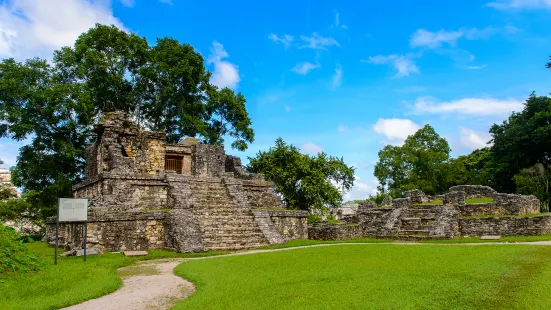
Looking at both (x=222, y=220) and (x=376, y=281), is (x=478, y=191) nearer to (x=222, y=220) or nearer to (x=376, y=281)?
(x=222, y=220)

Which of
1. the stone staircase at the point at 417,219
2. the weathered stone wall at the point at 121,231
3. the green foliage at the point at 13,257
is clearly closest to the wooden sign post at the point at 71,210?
the green foliage at the point at 13,257

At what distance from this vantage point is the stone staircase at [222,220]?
50.2ft

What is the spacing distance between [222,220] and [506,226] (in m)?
12.7

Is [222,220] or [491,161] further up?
[491,161]

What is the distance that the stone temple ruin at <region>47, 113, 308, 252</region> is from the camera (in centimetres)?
1469

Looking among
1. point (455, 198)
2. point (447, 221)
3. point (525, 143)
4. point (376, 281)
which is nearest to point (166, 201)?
point (376, 281)

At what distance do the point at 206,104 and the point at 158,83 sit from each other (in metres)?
4.33

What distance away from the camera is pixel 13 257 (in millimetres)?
9969

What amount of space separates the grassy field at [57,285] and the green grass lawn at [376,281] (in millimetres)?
1758

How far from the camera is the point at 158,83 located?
3228 centimetres

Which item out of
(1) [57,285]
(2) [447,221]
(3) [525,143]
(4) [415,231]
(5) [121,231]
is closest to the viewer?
(1) [57,285]

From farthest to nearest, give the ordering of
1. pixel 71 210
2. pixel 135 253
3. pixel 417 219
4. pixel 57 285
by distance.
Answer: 1. pixel 417 219
2. pixel 135 253
3. pixel 71 210
4. pixel 57 285

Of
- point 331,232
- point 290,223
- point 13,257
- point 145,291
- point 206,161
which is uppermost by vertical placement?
point 206,161

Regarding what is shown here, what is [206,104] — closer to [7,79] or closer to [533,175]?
[7,79]
